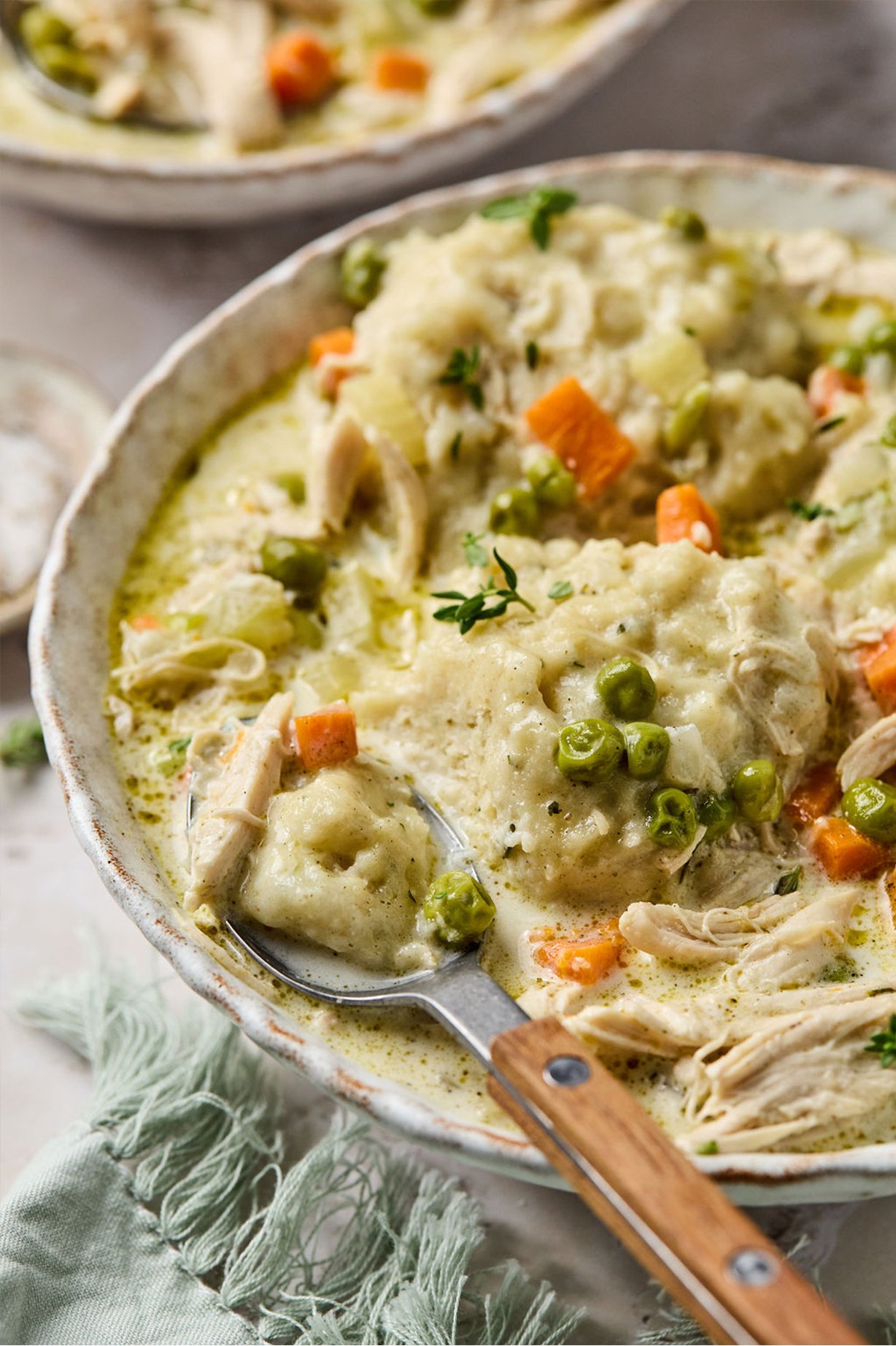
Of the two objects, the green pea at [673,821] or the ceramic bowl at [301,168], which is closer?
the green pea at [673,821]

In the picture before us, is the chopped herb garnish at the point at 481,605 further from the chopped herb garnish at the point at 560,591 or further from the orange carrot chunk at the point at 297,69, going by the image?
the orange carrot chunk at the point at 297,69

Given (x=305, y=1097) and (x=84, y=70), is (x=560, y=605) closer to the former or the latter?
(x=305, y=1097)

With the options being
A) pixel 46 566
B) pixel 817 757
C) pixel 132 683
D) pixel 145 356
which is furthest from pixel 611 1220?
pixel 145 356

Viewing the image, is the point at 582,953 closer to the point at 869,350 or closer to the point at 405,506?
the point at 405,506

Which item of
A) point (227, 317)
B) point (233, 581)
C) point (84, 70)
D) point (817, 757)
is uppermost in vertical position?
point (84, 70)

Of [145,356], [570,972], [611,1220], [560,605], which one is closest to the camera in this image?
[611,1220]

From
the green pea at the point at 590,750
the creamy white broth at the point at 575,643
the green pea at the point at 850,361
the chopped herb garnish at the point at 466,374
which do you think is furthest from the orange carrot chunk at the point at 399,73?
the green pea at the point at 590,750
